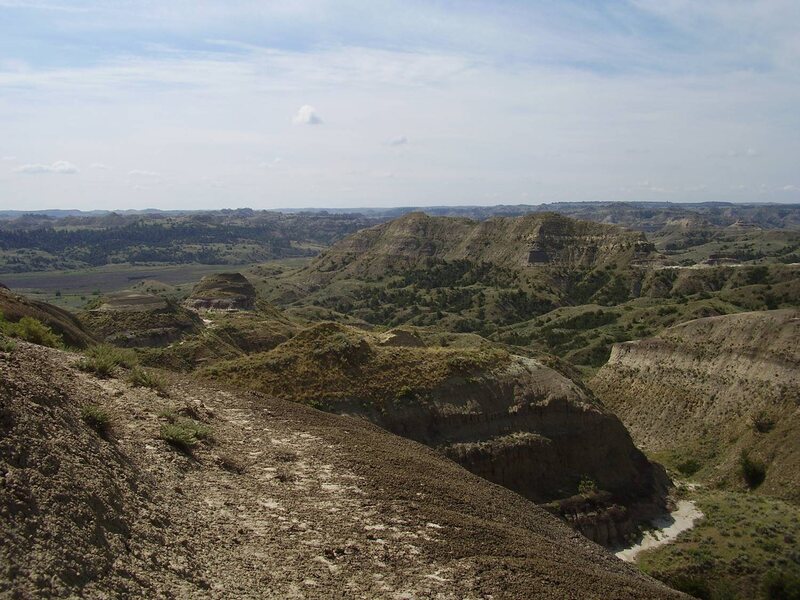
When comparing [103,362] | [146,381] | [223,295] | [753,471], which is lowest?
[753,471]

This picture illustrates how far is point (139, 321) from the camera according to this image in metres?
58.5

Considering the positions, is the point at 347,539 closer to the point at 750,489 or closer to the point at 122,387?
the point at 122,387

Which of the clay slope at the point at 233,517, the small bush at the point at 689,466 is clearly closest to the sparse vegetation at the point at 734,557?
the small bush at the point at 689,466

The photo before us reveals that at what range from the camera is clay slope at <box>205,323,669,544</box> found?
26672mm

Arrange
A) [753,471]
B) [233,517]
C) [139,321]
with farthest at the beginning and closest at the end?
[139,321] < [753,471] < [233,517]

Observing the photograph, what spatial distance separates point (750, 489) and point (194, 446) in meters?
37.0

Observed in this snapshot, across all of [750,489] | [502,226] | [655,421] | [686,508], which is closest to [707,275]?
[502,226]

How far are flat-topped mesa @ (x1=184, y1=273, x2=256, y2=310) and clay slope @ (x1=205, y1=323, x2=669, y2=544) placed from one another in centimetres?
5081

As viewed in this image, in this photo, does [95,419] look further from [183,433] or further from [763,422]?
[763,422]

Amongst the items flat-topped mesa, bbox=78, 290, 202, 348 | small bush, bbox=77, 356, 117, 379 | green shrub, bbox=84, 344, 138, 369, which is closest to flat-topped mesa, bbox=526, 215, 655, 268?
flat-topped mesa, bbox=78, 290, 202, 348

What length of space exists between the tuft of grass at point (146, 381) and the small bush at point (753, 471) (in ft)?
121

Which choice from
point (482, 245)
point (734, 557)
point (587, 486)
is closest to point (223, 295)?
point (587, 486)

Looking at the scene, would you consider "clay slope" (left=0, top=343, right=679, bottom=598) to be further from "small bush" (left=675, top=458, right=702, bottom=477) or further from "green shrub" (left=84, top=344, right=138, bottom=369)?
"small bush" (left=675, top=458, right=702, bottom=477)

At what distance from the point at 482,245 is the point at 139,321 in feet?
366
